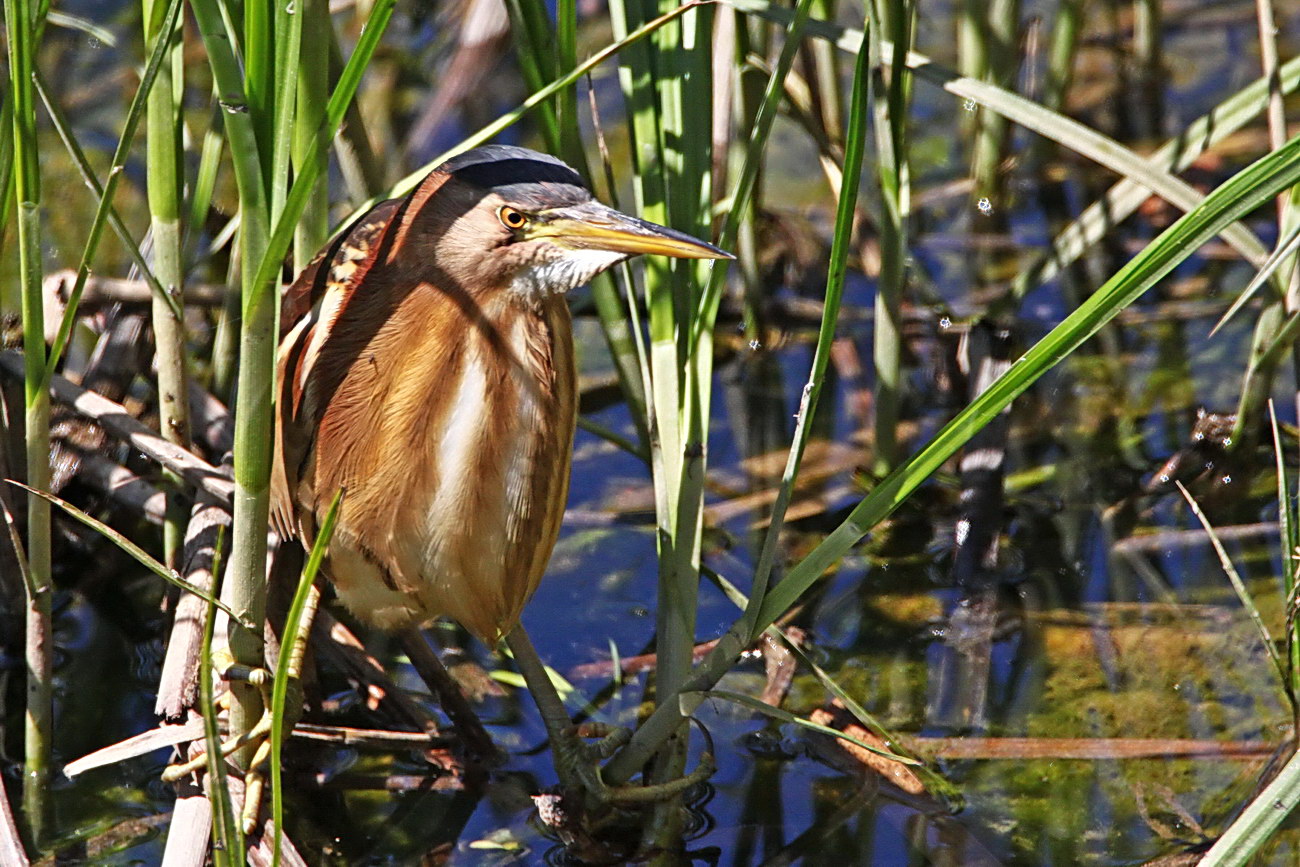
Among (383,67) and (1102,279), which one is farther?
(383,67)

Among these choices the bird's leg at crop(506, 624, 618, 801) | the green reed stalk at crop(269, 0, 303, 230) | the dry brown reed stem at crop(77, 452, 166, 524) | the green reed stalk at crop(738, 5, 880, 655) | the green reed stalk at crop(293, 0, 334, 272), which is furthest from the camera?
the dry brown reed stem at crop(77, 452, 166, 524)

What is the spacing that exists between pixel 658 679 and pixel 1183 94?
238cm

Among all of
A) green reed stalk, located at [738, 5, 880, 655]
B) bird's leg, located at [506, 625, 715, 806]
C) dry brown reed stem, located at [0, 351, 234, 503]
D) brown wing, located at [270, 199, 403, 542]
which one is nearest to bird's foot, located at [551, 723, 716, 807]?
bird's leg, located at [506, 625, 715, 806]

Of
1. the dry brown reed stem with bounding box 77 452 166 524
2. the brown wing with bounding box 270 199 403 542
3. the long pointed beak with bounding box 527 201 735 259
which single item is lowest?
the dry brown reed stem with bounding box 77 452 166 524

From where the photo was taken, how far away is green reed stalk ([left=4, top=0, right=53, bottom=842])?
4.80 feet

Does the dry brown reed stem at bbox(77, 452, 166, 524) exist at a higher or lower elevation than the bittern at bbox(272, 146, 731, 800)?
lower

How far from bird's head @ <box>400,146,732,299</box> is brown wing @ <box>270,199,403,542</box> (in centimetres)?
12

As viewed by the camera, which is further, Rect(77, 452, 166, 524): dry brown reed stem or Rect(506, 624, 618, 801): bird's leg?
Rect(77, 452, 166, 524): dry brown reed stem

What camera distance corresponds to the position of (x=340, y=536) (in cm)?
187

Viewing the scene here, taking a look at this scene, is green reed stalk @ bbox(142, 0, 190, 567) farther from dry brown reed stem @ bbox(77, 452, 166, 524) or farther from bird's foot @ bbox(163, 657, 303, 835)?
bird's foot @ bbox(163, 657, 303, 835)

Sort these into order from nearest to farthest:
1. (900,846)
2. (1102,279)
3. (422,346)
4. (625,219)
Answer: (625,219) < (422,346) < (900,846) < (1102,279)

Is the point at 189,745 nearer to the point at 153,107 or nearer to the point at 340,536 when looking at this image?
the point at 340,536

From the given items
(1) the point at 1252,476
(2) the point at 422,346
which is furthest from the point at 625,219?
(1) the point at 1252,476

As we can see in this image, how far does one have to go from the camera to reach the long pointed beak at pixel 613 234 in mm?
1580
